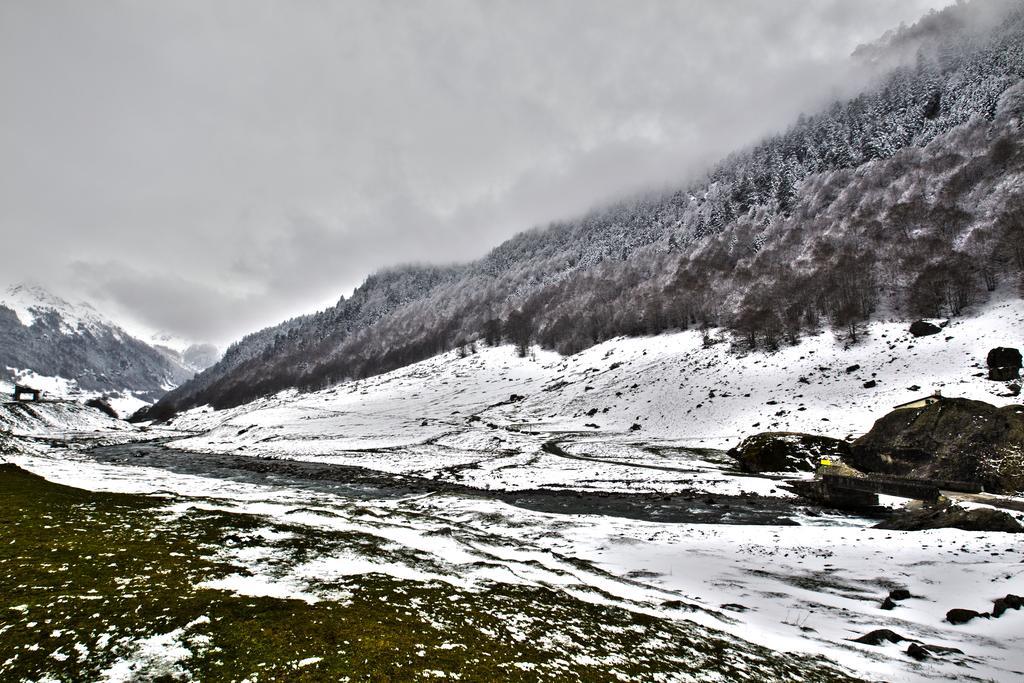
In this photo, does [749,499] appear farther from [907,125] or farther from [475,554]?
[907,125]

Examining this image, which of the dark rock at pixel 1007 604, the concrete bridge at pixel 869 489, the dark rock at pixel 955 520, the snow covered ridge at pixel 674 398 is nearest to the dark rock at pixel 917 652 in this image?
the dark rock at pixel 1007 604

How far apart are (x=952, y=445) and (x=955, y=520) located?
48.7 feet

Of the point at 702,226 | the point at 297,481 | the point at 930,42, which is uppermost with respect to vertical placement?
the point at 930,42

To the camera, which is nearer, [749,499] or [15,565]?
[15,565]

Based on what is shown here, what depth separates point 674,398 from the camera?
72250mm

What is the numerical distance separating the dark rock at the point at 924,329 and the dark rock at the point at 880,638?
7188cm

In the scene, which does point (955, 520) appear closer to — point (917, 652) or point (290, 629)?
point (917, 652)

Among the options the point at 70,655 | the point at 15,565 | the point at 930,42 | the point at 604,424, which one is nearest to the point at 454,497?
the point at 15,565

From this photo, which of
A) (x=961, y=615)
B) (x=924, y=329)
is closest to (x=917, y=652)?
(x=961, y=615)

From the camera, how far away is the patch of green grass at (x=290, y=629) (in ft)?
21.1

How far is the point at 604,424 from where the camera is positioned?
71.2 meters

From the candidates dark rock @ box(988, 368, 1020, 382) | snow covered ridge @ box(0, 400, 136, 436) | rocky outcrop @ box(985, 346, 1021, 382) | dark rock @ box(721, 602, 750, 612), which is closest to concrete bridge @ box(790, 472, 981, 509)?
dark rock @ box(721, 602, 750, 612)

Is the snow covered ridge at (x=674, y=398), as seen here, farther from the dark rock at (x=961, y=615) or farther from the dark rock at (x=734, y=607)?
the dark rock at (x=734, y=607)

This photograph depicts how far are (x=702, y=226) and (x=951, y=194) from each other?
283 feet
